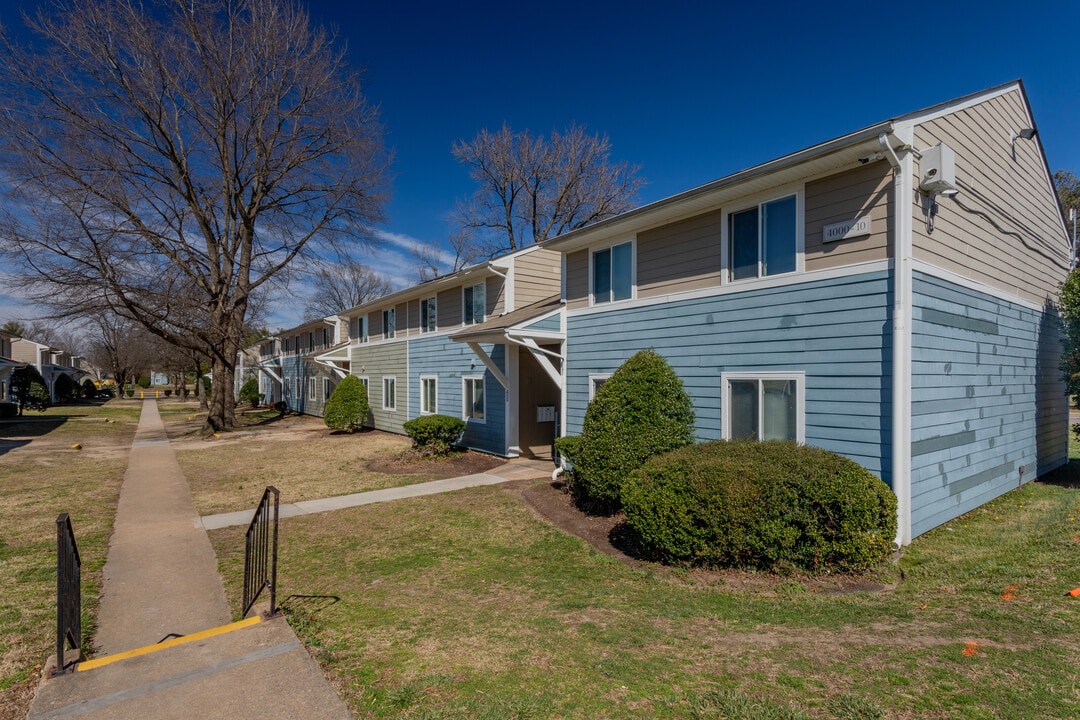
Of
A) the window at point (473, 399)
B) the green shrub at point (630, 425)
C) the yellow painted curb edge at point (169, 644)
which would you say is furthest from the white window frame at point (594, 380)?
the yellow painted curb edge at point (169, 644)

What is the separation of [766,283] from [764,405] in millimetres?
1690

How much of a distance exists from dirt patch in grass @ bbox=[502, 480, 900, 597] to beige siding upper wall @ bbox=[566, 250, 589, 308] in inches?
163

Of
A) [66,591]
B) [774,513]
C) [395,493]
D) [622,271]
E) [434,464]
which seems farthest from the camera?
[434,464]

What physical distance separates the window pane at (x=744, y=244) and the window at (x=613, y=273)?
2.10 m

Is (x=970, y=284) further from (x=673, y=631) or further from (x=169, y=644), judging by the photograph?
(x=169, y=644)

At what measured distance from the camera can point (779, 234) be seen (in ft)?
23.7

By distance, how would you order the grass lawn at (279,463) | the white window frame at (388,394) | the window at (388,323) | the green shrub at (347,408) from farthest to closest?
the green shrub at (347,408) < the window at (388,323) < the white window frame at (388,394) < the grass lawn at (279,463)

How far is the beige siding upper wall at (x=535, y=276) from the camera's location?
1358cm

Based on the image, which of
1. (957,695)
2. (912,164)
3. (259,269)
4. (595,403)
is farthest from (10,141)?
(957,695)

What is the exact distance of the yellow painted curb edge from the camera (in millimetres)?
3598

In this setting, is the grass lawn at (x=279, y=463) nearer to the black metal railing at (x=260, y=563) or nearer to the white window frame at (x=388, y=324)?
the white window frame at (x=388, y=324)

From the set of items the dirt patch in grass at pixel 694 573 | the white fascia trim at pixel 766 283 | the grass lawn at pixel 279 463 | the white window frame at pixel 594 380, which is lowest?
the grass lawn at pixel 279 463

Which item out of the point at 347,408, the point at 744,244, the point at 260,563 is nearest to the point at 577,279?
the point at 744,244

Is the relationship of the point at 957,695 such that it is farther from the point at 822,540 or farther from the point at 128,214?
the point at 128,214
